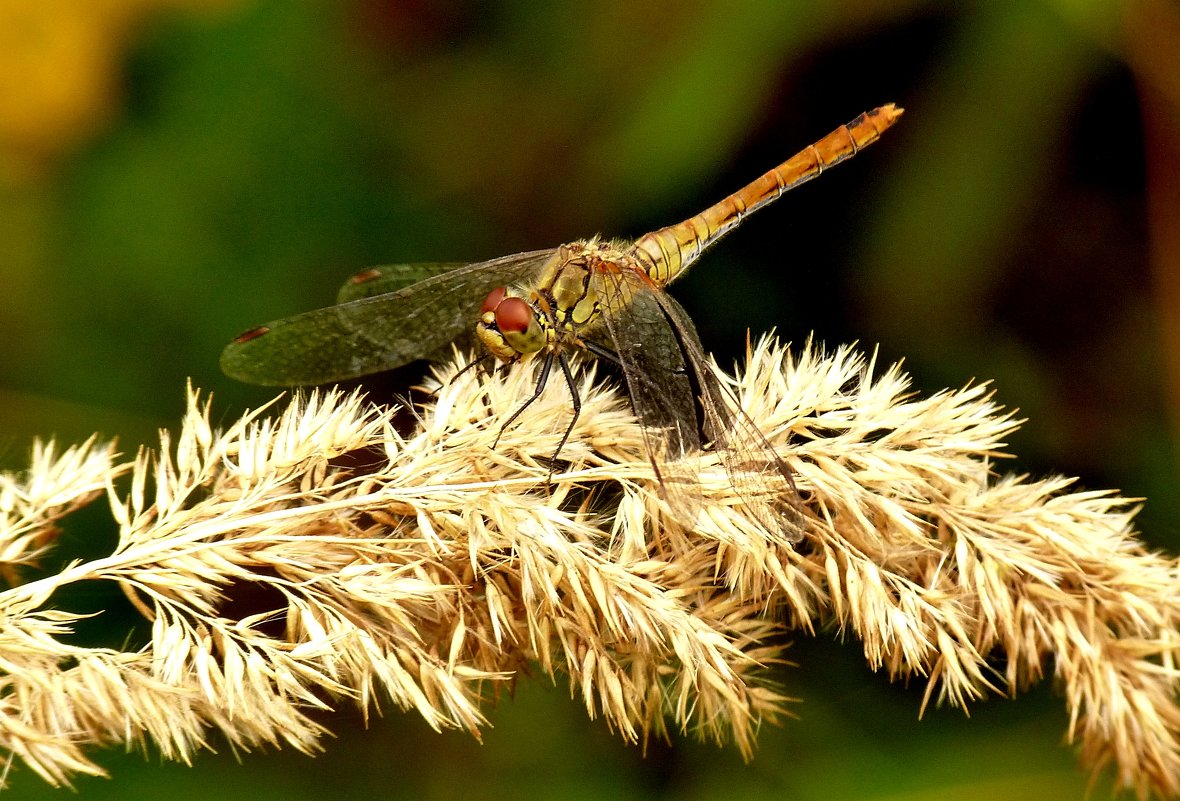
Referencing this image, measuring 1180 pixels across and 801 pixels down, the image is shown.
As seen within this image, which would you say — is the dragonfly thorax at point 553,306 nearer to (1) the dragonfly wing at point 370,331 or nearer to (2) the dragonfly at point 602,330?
(2) the dragonfly at point 602,330

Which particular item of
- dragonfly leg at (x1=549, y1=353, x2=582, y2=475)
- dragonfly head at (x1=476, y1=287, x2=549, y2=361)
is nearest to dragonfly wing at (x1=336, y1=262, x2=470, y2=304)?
dragonfly head at (x1=476, y1=287, x2=549, y2=361)

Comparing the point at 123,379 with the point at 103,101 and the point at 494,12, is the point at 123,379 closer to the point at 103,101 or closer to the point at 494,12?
the point at 103,101

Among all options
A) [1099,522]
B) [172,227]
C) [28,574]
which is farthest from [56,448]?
[1099,522]

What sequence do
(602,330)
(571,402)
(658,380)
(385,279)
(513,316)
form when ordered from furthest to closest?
(385,279)
(602,330)
(513,316)
(658,380)
(571,402)

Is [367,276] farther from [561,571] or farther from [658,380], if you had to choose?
[561,571]

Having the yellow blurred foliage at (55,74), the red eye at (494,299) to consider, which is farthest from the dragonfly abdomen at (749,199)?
the yellow blurred foliage at (55,74)

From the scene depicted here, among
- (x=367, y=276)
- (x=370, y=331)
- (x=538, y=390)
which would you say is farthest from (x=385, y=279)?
(x=538, y=390)
